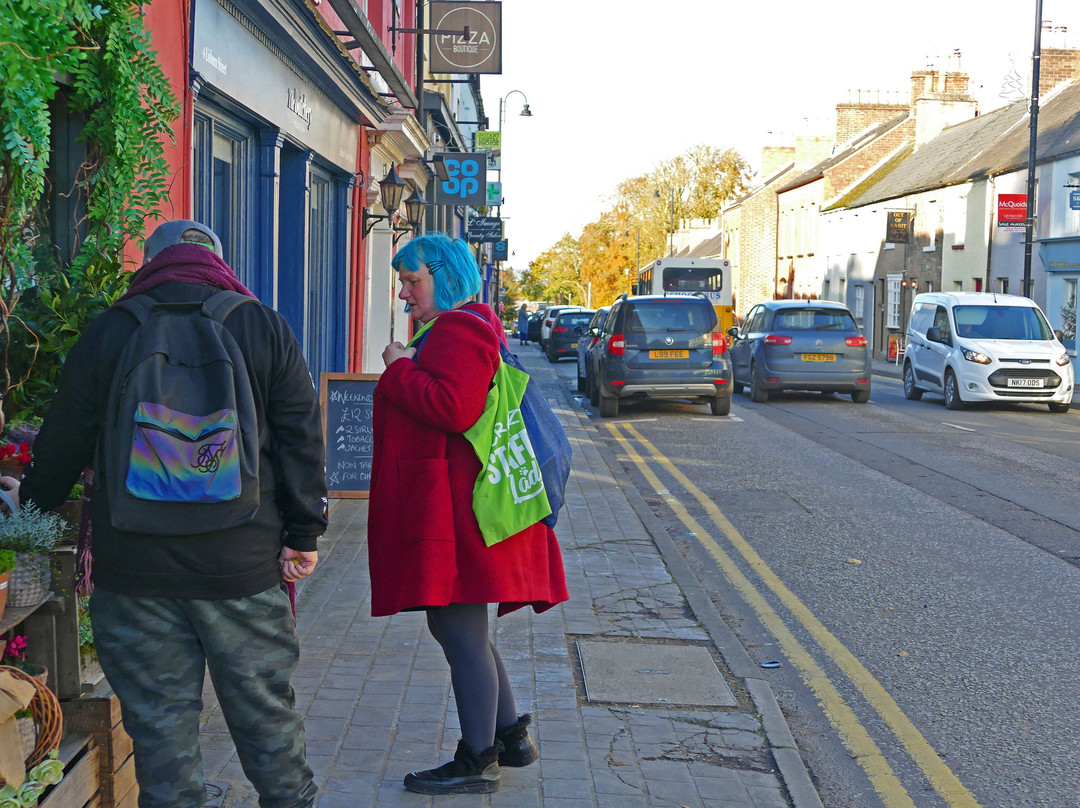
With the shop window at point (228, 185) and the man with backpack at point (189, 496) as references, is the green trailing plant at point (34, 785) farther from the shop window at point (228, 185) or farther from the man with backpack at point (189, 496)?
the shop window at point (228, 185)

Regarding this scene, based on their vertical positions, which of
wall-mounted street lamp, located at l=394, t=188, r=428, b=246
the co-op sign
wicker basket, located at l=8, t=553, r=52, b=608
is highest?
the co-op sign

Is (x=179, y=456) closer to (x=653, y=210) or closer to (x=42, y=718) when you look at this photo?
(x=42, y=718)

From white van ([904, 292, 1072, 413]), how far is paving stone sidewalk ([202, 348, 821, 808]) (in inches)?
518

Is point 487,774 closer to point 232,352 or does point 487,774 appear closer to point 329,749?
point 329,749

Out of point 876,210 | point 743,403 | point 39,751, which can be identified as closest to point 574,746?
point 39,751

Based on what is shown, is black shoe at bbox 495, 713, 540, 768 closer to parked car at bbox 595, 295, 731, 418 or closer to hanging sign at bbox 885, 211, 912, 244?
parked car at bbox 595, 295, 731, 418

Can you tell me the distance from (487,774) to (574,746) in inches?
20.5

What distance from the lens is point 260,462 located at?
290 centimetres

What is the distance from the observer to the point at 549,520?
374 centimetres

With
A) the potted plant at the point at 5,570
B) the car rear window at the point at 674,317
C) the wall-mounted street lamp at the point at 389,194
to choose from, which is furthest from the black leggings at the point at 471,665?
the car rear window at the point at 674,317

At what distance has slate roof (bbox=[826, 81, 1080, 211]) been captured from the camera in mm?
31927

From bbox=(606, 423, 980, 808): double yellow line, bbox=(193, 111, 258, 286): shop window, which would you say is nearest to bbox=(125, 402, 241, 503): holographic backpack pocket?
bbox=(606, 423, 980, 808): double yellow line

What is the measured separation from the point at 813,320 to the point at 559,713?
16.1 metres

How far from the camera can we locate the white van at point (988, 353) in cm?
1836
